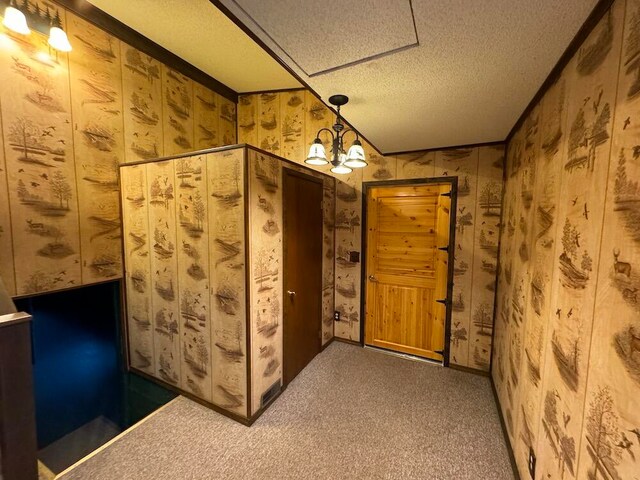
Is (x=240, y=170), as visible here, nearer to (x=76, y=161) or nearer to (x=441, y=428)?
(x=76, y=161)

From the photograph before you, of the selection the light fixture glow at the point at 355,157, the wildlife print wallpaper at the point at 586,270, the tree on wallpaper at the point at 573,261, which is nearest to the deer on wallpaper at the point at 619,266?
the wildlife print wallpaper at the point at 586,270

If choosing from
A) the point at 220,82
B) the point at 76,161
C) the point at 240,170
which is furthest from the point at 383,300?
the point at 220,82

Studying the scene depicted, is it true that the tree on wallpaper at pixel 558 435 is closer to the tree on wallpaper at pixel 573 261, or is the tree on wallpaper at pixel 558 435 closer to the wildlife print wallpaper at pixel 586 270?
the wildlife print wallpaper at pixel 586 270

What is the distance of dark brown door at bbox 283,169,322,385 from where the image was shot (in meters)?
2.54

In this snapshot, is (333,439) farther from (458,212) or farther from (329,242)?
(458,212)

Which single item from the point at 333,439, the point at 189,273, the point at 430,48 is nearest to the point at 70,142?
the point at 189,273

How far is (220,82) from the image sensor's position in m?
3.60

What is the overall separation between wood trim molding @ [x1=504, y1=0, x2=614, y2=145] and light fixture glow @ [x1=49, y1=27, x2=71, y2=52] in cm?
322

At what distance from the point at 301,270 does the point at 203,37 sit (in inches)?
100

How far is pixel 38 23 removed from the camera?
6.65 feet

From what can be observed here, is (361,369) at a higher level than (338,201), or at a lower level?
lower

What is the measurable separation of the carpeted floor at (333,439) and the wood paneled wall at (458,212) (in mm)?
619

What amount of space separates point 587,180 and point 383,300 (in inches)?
98.2

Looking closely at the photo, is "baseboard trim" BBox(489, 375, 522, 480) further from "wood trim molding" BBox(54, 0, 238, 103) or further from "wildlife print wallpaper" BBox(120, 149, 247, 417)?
"wood trim molding" BBox(54, 0, 238, 103)
